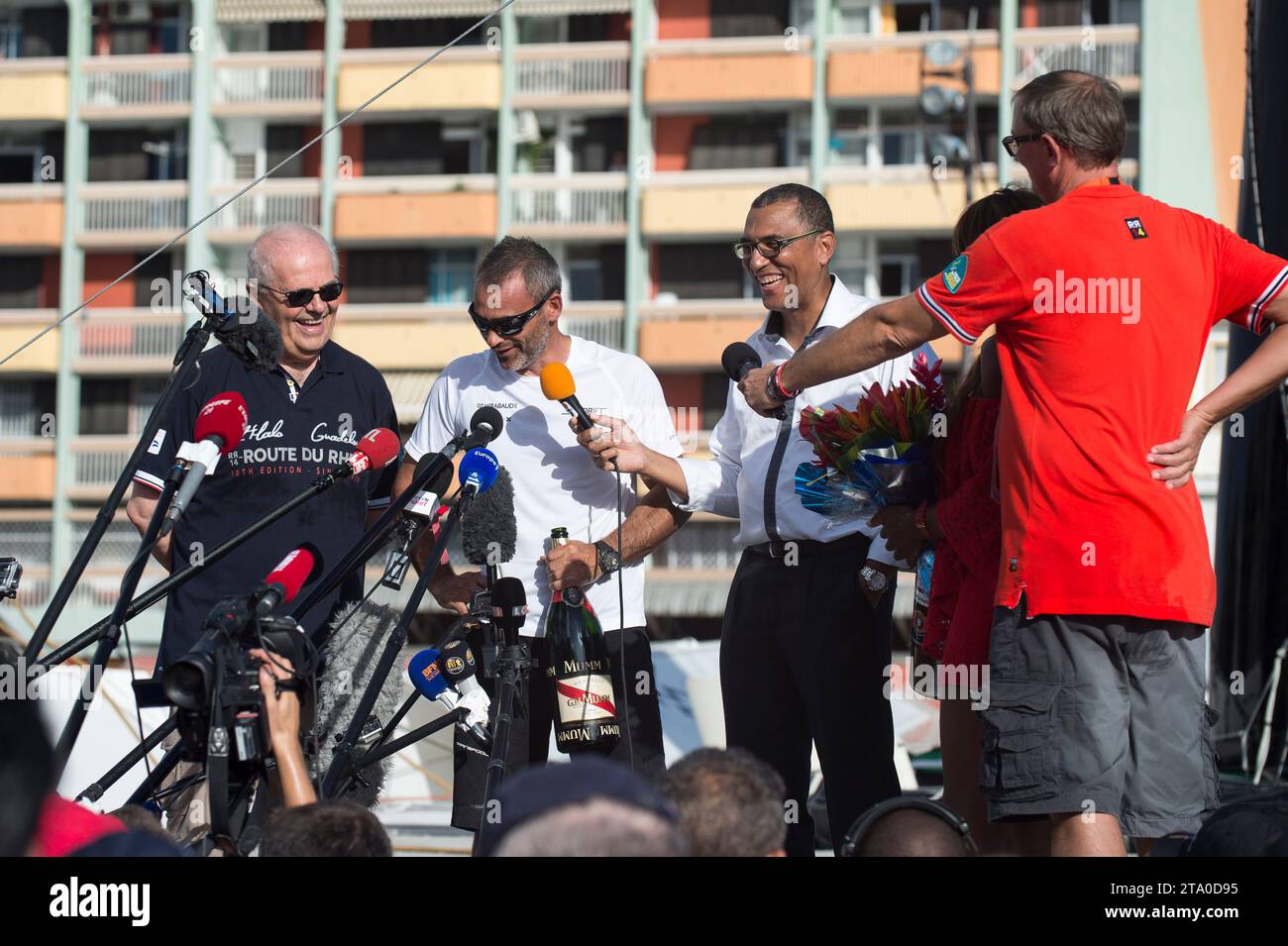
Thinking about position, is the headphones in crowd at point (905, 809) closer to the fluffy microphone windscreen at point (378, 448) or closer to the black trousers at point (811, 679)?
the black trousers at point (811, 679)

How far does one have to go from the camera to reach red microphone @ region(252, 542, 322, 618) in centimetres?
347

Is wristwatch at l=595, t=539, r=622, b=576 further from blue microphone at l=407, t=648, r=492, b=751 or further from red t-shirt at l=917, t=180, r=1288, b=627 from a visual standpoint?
red t-shirt at l=917, t=180, r=1288, b=627

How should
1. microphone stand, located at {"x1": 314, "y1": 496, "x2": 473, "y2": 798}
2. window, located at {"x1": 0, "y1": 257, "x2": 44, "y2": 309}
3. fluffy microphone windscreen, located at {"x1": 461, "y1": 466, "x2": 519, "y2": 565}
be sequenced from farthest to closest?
window, located at {"x1": 0, "y1": 257, "x2": 44, "y2": 309} → fluffy microphone windscreen, located at {"x1": 461, "y1": 466, "x2": 519, "y2": 565} → microphone stand, located at {"x1": 314, "y1": 496, "x2": 473, "y2": 798}

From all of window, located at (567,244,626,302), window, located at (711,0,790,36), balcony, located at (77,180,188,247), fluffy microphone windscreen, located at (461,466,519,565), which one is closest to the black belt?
fluffy microphone windscreen, located at (461,466,519,565)

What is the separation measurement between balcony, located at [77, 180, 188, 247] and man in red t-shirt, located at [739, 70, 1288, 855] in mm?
32931

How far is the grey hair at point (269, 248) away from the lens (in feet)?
16.0

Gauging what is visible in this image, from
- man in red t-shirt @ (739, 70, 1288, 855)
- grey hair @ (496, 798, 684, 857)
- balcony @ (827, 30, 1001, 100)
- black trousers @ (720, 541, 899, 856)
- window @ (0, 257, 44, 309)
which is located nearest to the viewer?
grey hair @ (496, 798, 684, 857)

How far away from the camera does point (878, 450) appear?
4.34 metres

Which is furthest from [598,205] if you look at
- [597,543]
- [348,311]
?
[597,543]

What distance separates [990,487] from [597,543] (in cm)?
125
